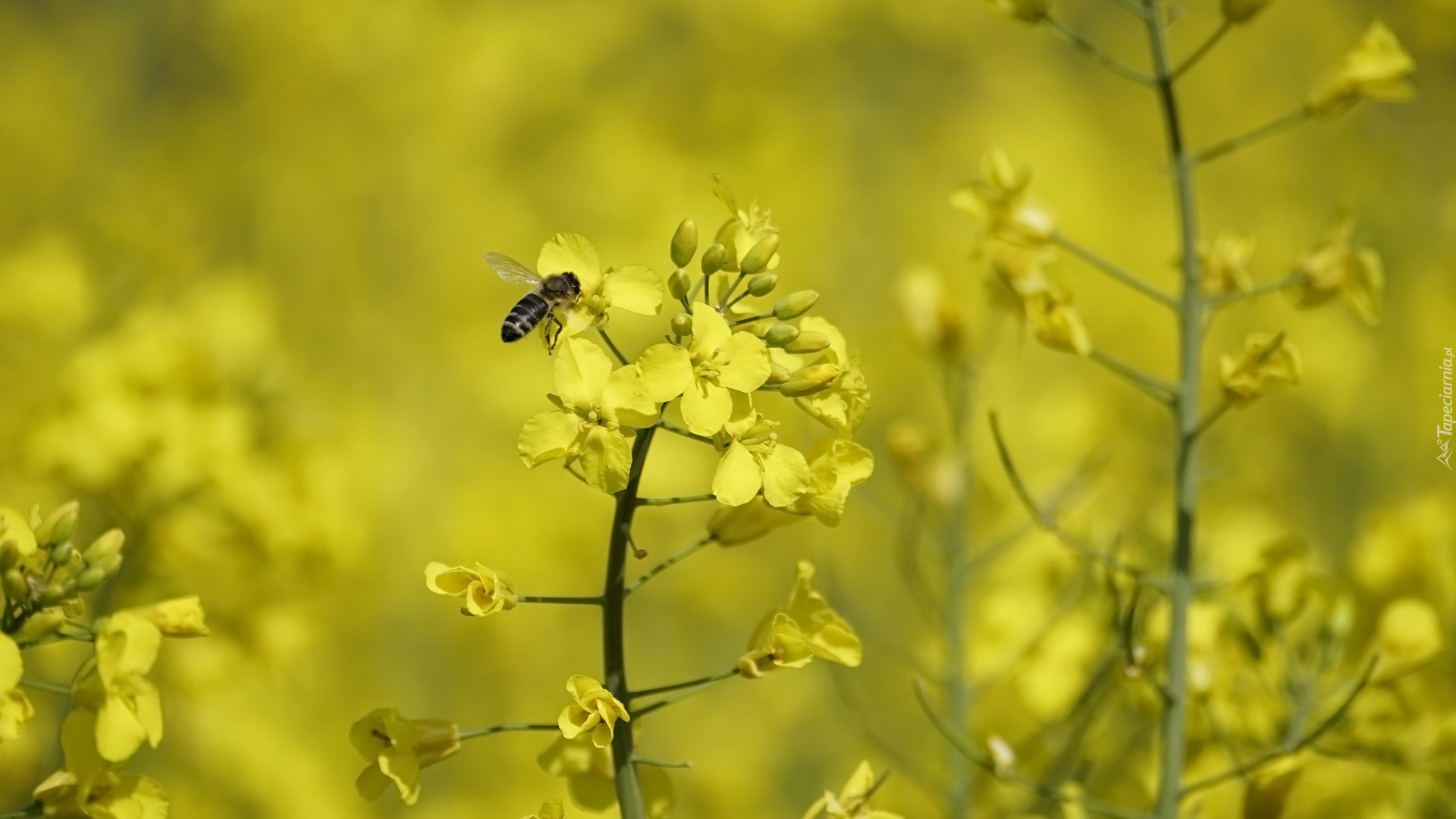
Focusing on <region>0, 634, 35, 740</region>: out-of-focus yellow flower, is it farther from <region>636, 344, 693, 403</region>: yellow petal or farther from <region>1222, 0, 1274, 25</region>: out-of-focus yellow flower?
<region>1222, 0, 1274, 25</region>: out-of-focus yellow flower

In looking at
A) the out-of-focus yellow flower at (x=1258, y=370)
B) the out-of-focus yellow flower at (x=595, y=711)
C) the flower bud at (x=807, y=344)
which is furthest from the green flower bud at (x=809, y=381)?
the out-of-focus yellow flower at (x=1258, y=370)

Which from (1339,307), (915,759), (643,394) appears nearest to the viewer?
(643,394)

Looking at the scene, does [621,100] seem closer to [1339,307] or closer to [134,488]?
[1339,307]

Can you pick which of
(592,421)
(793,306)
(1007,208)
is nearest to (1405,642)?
(1007,208)

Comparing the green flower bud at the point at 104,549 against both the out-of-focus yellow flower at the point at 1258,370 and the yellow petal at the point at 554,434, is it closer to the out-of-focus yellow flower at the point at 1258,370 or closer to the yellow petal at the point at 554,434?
the yellow petal at the point at 554,434

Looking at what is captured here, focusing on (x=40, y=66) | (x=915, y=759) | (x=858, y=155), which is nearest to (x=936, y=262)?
(x=858, y=155)

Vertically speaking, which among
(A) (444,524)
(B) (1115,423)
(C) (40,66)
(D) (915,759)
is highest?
(B) (1115,423)
